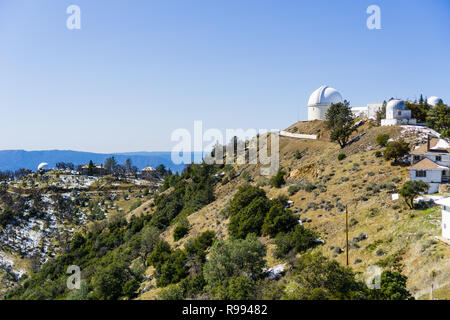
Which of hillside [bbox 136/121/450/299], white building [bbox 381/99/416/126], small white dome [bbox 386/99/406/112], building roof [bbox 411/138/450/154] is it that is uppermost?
small white dome [bbox 386/99/406/112]

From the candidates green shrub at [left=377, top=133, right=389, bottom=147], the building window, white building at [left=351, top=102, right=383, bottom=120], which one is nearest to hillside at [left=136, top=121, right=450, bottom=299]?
green shrub at [left=377, top=133, right=389, bottom=147]

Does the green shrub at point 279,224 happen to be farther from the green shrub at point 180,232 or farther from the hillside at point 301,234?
the green shrub at point 180,232

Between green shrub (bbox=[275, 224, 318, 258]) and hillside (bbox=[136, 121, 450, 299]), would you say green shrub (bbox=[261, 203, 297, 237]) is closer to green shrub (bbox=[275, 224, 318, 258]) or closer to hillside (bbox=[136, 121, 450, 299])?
hillside (bbox=[136, 121, 450, 299])

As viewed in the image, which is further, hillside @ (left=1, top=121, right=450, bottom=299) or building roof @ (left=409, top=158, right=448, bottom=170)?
building roof @ (left=409, top=158, right=448, bottom=170)

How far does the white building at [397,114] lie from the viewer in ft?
159

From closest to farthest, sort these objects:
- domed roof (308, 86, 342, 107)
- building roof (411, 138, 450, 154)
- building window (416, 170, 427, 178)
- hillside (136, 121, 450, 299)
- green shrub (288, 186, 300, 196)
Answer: hillside (136, 121, 450, 299) < building window (416, 170, 427, 178) < building roof (411, 138, 450, 154) < green shrub (288, 186, 300, 196) < domed roof (308, 86, 342, 107)

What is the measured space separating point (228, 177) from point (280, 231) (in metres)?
32.8

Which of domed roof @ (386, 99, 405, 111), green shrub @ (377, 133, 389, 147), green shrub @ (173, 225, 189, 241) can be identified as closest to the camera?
green shrub @ (173, 225, 189, 241)

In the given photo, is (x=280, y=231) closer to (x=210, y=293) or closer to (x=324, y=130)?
(x=210, y=293)

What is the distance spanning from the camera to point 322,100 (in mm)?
70812

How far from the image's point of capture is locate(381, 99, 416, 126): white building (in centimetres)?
4856

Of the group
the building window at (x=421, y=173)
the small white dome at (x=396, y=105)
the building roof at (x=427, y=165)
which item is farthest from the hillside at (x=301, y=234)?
the small white dome at (x=396, y=105)

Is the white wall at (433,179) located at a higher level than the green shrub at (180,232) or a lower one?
higher
